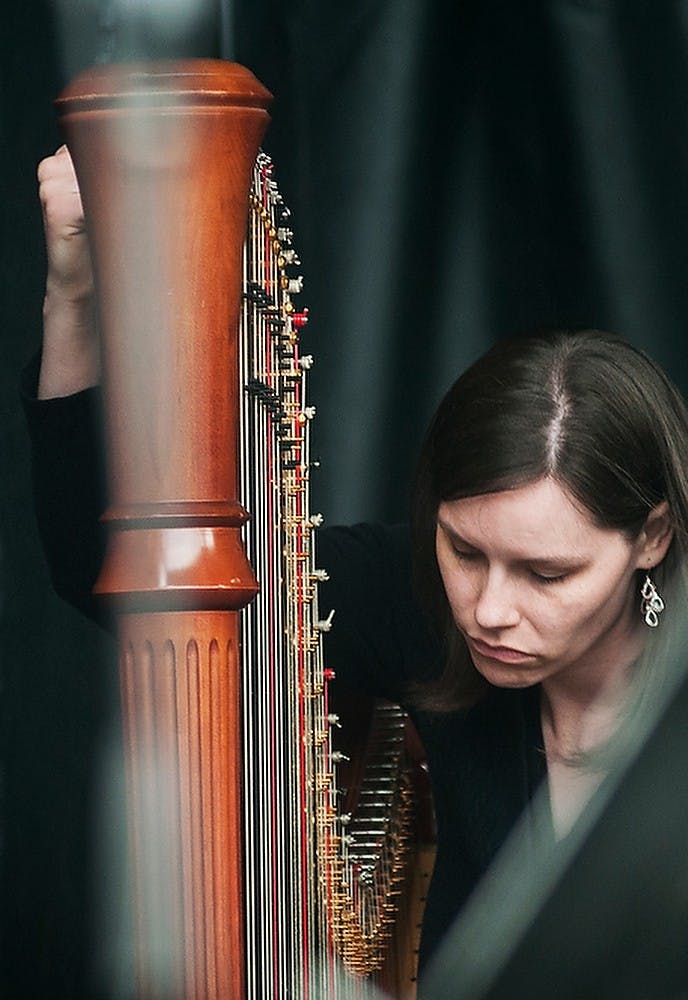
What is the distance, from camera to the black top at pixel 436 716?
144 centimetres

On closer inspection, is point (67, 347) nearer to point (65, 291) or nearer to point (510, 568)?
point (65, 291)

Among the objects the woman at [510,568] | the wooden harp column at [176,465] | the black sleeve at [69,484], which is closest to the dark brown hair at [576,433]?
the woman at [510,568]

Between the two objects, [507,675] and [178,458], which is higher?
[178,458]

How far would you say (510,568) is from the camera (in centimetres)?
120

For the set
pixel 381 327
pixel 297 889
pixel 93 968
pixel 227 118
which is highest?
pixel 227 118

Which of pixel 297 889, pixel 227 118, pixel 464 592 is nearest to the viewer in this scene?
pixel 227 118

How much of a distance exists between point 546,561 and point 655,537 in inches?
5.9

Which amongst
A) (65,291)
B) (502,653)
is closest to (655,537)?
(502,653)

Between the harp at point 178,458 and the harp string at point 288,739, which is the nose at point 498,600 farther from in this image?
the harp at point 178,458

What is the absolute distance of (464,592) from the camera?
124cm

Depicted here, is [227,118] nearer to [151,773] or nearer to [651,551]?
[151,773]

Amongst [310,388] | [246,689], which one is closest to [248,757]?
[246,689]

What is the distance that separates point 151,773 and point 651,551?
0.70m

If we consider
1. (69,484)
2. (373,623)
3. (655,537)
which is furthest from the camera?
(373,623)
